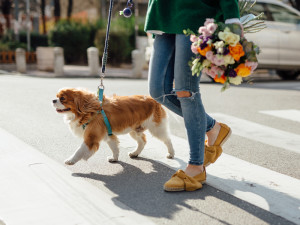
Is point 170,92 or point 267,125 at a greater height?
point 170,92

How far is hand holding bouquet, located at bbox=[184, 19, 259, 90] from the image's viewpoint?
9.04ft

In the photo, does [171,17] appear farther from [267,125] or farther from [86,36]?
[86,36]

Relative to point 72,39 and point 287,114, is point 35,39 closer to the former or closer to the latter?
point 72,39

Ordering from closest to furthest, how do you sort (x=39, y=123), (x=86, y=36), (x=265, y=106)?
(x=39, y=123) < (x=265, y=106) < (x=86, y=36)

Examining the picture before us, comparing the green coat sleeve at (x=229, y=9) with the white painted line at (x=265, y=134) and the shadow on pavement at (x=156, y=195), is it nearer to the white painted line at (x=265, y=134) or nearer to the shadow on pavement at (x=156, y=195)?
the shadow on pavement at (x=156, y=195)

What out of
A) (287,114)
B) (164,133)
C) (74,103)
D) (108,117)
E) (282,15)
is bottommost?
(287,114)

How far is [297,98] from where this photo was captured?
29.8 ft


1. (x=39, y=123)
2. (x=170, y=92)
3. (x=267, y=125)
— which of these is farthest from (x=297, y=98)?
(x=170, y=92)

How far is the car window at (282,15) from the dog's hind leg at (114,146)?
9762 mm

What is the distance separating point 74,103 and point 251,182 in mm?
1707

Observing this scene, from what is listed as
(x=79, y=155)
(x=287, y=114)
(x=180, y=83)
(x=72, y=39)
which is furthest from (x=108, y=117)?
(x=72, y=39)

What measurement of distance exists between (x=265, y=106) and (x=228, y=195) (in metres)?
5.02

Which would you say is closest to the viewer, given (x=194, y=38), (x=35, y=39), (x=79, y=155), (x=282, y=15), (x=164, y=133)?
(x=194, y=38)

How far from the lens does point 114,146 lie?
406 cm
